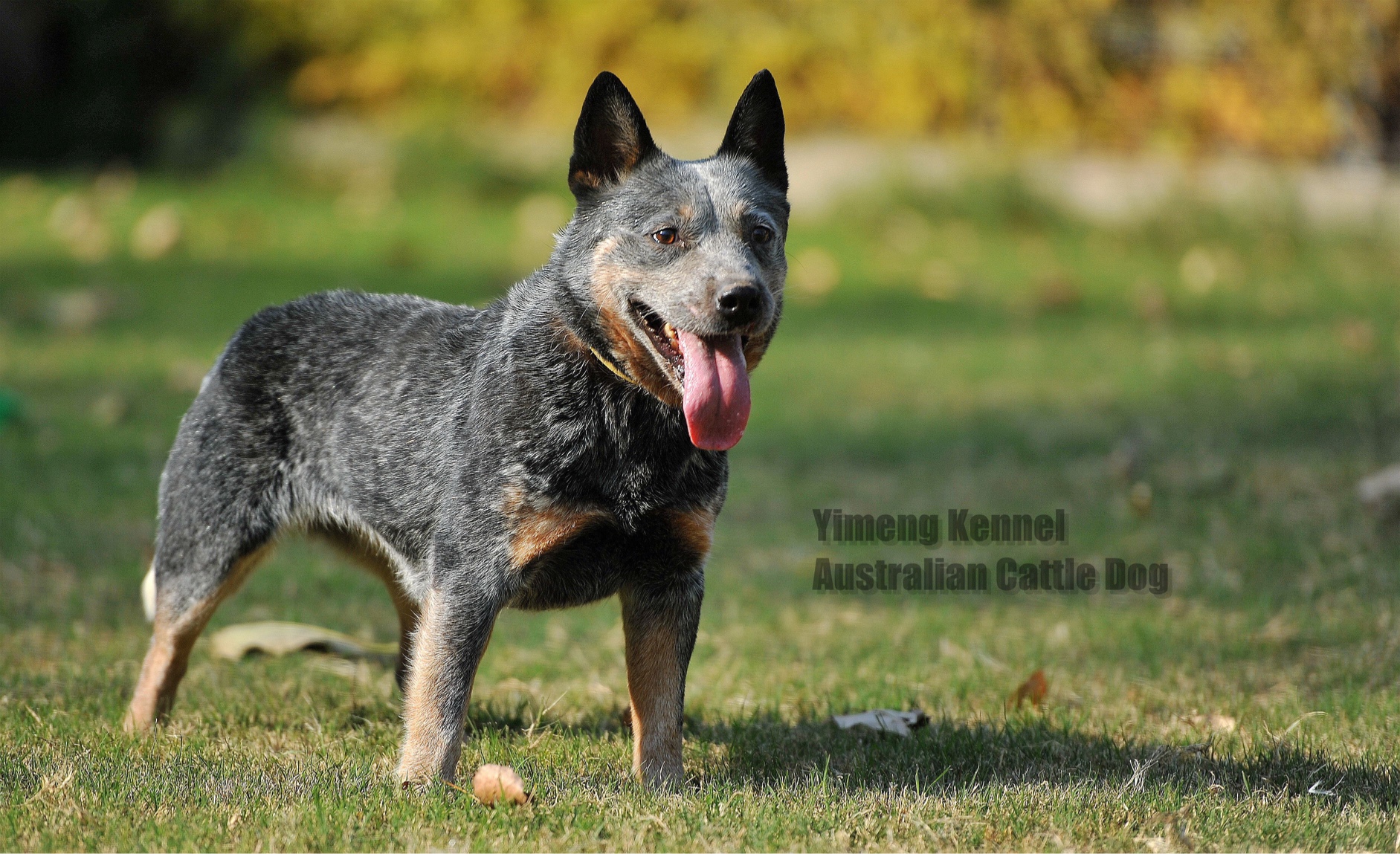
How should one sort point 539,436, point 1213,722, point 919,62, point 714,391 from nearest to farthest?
point 714,391, point 539,436, point 1213,722, point 919,62

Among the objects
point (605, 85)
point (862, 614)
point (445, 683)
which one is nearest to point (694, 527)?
point (445, 683)

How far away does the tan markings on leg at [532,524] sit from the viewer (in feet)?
11.2

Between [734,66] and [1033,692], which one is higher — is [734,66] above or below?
above

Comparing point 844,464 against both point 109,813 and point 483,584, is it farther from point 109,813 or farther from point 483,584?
point 109,813

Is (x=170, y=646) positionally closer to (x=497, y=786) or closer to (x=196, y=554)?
(x=196, y=554)

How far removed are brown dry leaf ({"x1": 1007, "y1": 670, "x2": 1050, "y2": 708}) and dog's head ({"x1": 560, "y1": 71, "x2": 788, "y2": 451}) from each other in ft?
4.74

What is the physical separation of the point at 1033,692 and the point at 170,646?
2.63m

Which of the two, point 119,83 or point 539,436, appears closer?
point 539,436

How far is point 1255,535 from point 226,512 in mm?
4300

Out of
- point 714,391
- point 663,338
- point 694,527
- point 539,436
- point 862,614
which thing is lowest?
point 862,614

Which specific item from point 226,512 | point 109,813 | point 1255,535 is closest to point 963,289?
point 1255,535

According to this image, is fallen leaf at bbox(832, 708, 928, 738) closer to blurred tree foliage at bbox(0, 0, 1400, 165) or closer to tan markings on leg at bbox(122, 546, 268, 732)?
tan markings on leg at bbox(122, 546, 268, 732)

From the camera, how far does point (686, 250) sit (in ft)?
11.4

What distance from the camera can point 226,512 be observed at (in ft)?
13.1
